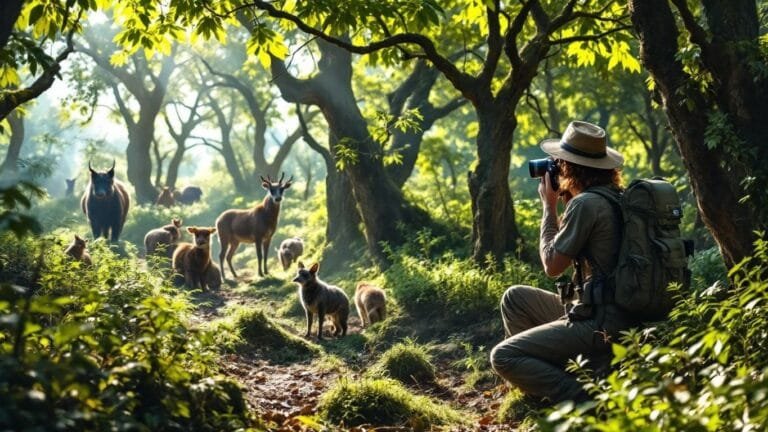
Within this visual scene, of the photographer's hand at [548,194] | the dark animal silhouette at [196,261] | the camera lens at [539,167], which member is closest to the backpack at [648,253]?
the photographer's hand at [548,194]

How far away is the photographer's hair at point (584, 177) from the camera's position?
605 centimetres

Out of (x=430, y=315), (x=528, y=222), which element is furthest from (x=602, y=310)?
(x=528, y=222)

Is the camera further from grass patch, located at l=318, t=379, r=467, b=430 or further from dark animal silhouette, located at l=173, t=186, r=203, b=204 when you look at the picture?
dark animal silhouette, located at l=173, t=186, r=203, b=204

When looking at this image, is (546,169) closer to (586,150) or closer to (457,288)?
(586,150)

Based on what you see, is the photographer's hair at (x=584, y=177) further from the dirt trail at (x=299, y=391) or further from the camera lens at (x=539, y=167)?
the dirt trail at (x=299, y=391)

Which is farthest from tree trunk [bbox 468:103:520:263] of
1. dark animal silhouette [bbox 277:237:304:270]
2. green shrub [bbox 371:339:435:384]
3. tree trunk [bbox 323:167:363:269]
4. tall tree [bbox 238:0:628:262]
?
dark animal silhouette [bbox 277:237:304:270]

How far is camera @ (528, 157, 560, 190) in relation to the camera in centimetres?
628

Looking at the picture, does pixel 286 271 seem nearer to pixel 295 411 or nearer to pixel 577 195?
pixel 295 411

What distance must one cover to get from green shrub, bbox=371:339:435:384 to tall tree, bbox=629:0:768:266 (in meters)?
3.19

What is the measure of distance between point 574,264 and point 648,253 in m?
0.59

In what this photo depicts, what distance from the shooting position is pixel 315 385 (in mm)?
8141

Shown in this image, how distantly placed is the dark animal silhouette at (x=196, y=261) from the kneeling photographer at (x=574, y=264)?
33.5 ft

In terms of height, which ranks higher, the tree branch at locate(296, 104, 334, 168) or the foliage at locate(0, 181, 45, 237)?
the tree branch at locate(296, 104, 334, 168)

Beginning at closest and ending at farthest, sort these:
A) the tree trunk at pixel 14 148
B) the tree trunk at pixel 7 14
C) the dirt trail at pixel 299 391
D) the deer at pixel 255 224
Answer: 1. the tree trunk at pixel 7 14
2. the dirt trail at pixel 299 391
3. the deer at pixel 255 224
4. the tree trunk at pixel 14 148
